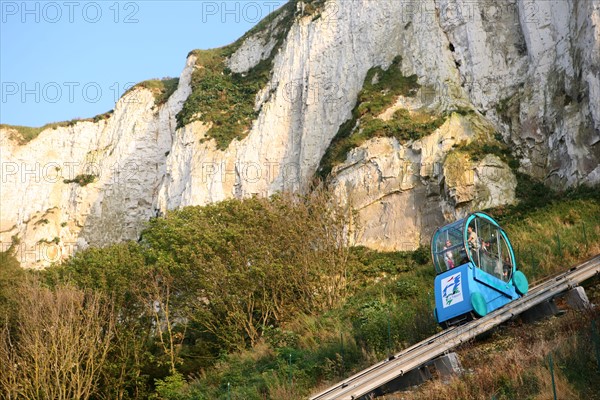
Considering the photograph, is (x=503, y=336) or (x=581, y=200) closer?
(x=503, y=336)

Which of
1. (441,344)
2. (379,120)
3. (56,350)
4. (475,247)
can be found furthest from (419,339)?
(379,120)

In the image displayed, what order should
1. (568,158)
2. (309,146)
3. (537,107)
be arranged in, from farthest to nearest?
(309,146) < (537,107) < (568,158)

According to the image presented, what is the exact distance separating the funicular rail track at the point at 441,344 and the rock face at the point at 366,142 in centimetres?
1580

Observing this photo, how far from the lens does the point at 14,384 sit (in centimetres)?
2381

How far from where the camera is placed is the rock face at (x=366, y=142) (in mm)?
35844

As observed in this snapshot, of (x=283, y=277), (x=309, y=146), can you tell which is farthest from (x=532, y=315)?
(x=309, y=146)

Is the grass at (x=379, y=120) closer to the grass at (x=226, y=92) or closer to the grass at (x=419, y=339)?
the grass at (x=419, y=339)

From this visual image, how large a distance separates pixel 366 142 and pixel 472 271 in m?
21.7

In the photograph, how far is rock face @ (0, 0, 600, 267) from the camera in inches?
1411

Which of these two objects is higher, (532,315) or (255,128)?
(255,128)

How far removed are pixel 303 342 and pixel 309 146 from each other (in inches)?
987

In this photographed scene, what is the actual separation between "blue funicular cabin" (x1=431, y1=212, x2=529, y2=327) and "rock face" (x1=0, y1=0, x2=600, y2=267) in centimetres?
1416

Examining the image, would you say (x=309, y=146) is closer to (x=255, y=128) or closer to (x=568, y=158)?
(x=255, y=128)

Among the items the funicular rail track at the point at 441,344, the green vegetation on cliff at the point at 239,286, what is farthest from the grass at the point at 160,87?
the funicular rail track at the point at 441,344
